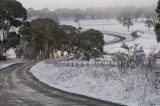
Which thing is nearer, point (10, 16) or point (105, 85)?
point (105, 85)

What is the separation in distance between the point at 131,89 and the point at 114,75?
15.0ft

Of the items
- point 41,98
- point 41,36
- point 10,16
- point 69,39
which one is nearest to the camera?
point 41,98

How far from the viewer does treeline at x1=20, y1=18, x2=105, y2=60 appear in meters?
68.2

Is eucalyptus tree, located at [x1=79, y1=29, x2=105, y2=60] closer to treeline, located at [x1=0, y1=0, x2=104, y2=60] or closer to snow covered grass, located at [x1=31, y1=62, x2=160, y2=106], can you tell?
treeline, located at [x1=0, y1=0, x2=104, y2=60]

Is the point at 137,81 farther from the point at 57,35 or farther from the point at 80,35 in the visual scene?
the point at 57,35

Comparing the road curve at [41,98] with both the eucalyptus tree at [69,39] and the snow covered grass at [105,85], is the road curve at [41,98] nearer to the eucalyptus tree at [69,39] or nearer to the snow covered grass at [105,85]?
the snow covered grass at [105,85]

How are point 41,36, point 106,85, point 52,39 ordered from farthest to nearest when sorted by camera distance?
point 52,39
point 41,36
point 106,85

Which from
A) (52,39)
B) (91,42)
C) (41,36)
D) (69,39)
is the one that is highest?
(41,36)

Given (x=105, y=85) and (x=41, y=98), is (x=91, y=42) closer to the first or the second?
(x=105, y=85)

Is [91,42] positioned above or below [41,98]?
below

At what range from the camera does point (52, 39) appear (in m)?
79.6

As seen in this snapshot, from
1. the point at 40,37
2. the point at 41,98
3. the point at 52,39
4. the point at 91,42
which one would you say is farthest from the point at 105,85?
the point at 52,39

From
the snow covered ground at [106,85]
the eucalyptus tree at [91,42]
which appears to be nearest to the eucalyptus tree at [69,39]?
the eucalyptus tree at [91,42]

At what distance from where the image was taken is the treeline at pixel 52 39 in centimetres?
6819
